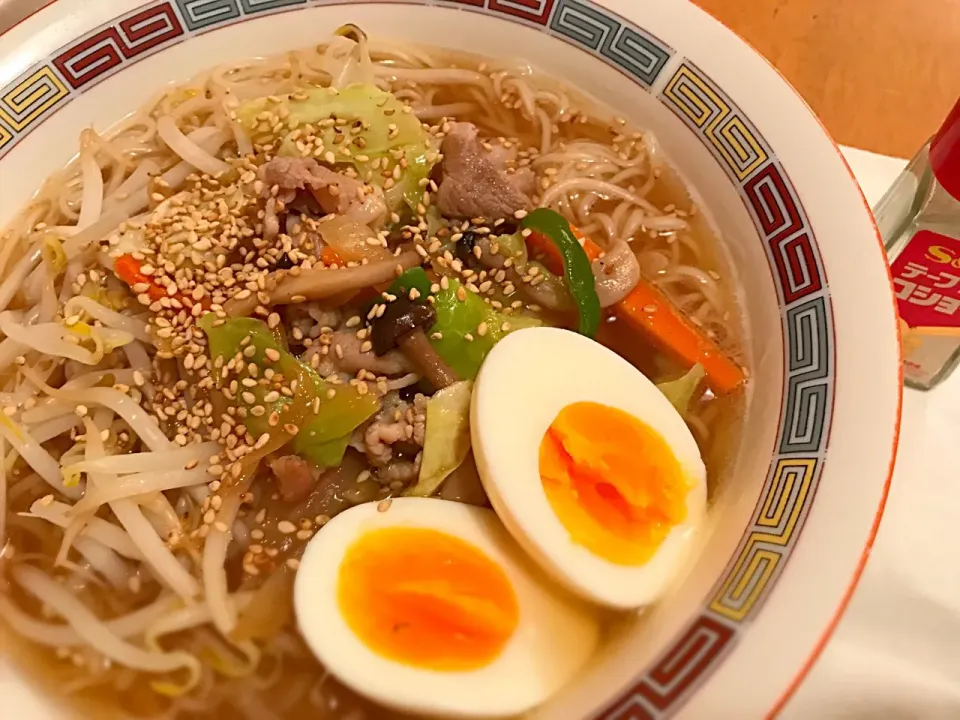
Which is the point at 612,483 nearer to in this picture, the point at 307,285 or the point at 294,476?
the point at 294,476

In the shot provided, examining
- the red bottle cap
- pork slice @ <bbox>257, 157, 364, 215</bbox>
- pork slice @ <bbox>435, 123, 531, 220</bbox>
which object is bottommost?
pork slice @ <bbox>257, 157, 364, 215</bbox>

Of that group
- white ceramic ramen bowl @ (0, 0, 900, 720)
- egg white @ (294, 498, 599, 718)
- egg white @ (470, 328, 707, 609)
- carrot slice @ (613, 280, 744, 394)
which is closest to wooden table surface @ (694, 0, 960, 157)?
white ceramic ramen bowl @ (0, 0, 900, 720)

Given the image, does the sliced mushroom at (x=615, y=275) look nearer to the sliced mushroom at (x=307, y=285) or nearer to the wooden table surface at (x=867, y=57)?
the sliced mushroom at (x=307, y=285)

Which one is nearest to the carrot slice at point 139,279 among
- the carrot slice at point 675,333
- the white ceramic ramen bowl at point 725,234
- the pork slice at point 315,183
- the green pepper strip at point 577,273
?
the pork slice at point 315,183

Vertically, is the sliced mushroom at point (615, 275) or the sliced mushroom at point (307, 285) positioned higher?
the sliced mushroom at point (615, 275)

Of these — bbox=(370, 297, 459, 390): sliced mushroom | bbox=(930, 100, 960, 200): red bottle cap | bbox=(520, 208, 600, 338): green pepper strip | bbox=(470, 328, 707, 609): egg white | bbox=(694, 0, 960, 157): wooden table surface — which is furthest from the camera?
bbox=(694, 0, 960, 157): wooden table surface

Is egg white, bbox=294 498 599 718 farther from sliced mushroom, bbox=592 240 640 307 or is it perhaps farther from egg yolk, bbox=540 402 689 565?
sliced mushroom, bbox=592 240 640 307
